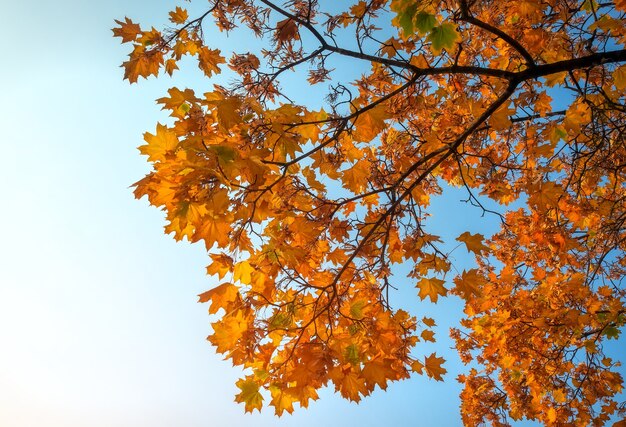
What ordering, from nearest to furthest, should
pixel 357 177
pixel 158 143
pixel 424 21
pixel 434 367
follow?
pixel 424 21 < pixel 158 143 < pixel 434 367 < pixel 357 177

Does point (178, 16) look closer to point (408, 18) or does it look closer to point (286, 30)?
point (286, 30)

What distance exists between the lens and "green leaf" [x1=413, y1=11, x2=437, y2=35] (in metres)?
2.22

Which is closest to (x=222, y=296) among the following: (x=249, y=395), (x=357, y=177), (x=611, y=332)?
(x=249, y=395)

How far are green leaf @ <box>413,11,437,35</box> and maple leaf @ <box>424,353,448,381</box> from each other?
2.75 m

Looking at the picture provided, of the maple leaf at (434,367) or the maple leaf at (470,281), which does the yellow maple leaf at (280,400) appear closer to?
the maple leaf at (434,367)

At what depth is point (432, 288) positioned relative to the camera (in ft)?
9.98

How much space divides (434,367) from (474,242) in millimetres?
1240

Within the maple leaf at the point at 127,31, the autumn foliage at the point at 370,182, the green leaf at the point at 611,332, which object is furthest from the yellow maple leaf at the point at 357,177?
the green leaf at the point at 611,332

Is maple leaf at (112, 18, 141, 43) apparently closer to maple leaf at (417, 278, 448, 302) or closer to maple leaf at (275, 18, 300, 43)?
maple leaf at (275, 18, 300, 43)

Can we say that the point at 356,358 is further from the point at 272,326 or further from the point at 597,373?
the point at 597,373

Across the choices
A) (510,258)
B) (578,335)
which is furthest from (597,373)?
(510,258)

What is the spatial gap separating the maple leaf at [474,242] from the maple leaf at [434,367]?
1122mm

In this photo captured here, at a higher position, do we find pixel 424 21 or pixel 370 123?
pixel 370 123

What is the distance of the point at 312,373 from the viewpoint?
254cm
